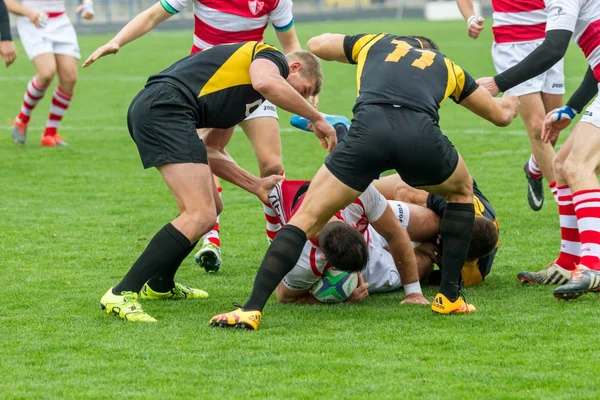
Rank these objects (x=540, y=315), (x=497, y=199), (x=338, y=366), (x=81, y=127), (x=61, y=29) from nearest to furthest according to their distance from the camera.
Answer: (x=338, y=366) → (x=540, y=315) → (x=497, y=199) → (x=61, y=29) → (x=81, y=127)

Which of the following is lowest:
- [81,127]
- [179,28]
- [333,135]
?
[179,28]

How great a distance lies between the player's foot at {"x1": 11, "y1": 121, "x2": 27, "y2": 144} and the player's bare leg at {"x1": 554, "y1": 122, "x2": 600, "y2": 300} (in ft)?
27.9

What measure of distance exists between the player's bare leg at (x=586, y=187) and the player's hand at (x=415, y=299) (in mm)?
873

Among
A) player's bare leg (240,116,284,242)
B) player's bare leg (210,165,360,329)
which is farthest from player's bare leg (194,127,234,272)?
player's bare leg (210,165,360,329)

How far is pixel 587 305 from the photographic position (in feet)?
18.9

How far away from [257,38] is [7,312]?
2967 mm

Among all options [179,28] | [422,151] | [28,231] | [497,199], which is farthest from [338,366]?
[179,28]

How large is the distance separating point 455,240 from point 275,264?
1.04m

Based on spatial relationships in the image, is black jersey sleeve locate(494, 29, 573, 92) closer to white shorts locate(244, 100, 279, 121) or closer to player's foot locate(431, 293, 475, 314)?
player's foot locate(431, 293, 475, 314)

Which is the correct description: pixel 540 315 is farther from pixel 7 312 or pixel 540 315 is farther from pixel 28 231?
pixel 28 231

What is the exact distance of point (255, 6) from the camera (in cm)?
750

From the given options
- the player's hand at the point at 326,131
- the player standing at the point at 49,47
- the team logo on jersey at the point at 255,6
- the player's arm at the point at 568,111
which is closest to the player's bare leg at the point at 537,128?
the player's arm at the point at 568,111

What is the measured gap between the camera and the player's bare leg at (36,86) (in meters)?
12.1

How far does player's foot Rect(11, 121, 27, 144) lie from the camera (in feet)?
42.7
